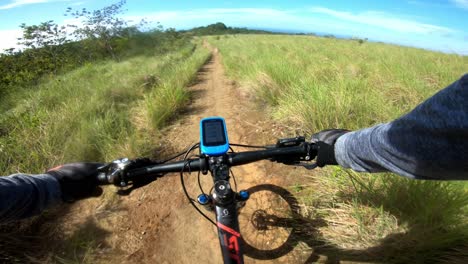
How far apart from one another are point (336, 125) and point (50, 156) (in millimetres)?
3421

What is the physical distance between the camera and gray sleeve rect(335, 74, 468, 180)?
62 cm

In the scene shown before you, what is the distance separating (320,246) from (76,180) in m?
1.66

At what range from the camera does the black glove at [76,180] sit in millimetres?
1225

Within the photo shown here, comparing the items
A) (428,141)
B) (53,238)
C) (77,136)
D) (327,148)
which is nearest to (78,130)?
(77,136)

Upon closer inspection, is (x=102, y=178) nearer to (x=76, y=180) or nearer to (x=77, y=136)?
(x=76, y=180)

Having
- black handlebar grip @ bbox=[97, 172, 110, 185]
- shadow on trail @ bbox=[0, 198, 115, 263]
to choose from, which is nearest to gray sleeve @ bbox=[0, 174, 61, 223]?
black handlebar grip @ bbox=[97, 172, 110, 185]

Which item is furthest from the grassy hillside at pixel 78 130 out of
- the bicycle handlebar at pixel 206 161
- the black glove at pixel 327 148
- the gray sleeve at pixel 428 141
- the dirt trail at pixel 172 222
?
the gray sleeve at pixel 428 141

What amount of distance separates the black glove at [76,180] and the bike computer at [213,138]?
23.1 inches

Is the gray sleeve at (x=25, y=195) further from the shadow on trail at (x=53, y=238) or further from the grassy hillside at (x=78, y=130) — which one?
the grassy hillside at (x=78, y=130)

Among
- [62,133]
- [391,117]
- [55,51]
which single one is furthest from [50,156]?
[55,51]

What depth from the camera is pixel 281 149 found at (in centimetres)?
121

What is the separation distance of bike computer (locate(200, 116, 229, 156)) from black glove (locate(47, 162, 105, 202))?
586 mm

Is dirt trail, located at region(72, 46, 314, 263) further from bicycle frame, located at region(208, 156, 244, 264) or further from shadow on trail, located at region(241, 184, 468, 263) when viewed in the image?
bicycle frame, located at region(208, 156, 244, 264)

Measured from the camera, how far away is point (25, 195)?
1.07 meters
